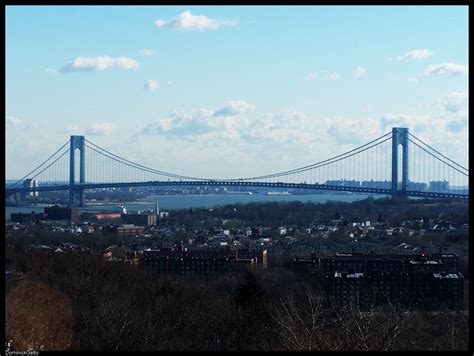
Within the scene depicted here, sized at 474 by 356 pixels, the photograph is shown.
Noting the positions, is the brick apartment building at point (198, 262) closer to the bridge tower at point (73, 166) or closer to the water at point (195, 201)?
the bridge tower at point (73, 166)

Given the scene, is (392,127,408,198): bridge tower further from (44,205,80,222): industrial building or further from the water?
the water

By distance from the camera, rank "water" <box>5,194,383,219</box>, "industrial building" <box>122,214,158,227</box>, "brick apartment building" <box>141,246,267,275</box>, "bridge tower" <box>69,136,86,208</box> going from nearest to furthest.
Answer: "brick apartment building" <box>141,246,267,275</box> < "industrial building" <box>122,214,158,227</box> < "bridge tower" <box>69,136,86,208</box> < "water" <box>5,194,383,219</box>

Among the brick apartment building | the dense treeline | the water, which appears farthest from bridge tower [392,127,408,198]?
Answer: the dense treeline

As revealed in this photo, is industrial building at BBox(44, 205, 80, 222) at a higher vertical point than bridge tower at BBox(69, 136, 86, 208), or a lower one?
lower

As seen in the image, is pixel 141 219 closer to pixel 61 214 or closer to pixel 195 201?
pixel 61 214

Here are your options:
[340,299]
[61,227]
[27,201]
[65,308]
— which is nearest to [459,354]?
[65,308]
